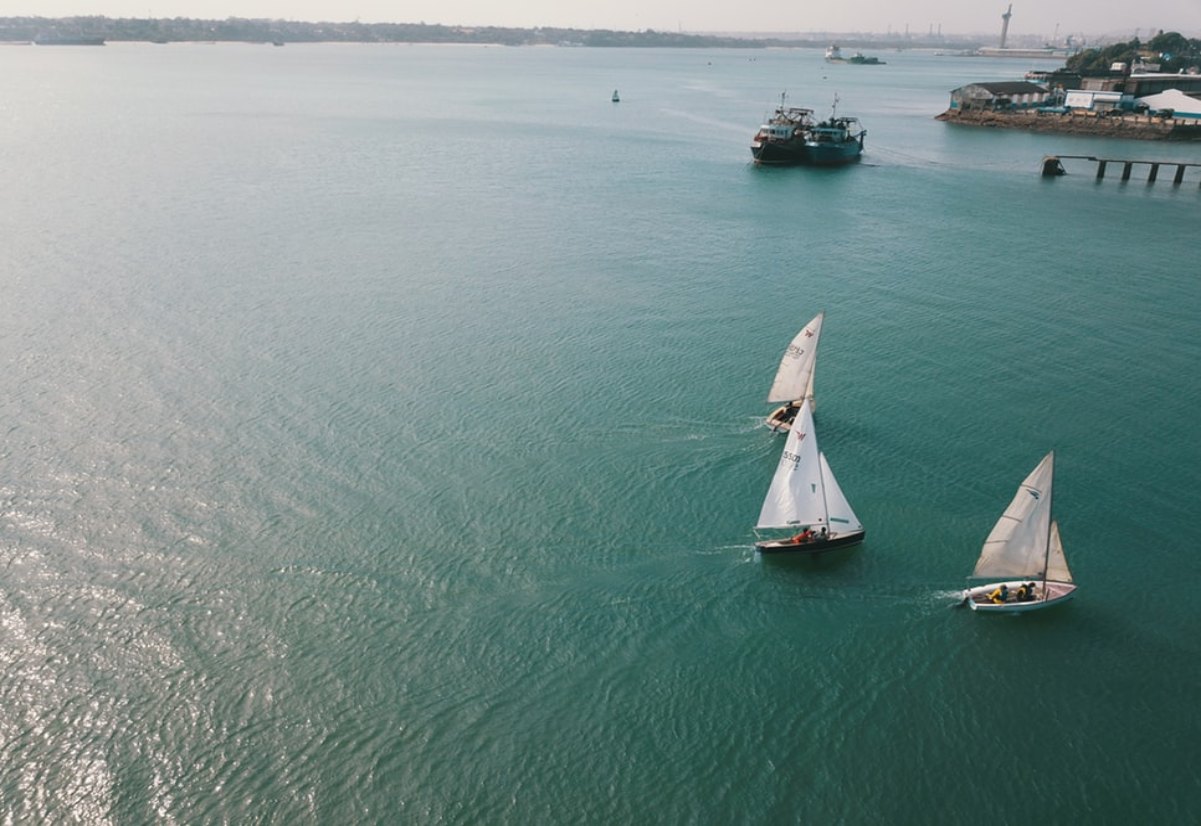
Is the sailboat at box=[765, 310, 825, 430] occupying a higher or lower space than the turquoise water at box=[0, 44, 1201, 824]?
higher

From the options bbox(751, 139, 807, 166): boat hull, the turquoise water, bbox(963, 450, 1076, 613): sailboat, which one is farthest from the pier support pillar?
bbox(963, 450, 1076, 613): sailboat

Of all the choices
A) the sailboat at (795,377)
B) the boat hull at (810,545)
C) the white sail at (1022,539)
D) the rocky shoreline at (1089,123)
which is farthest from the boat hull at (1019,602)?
the rocky shoreline at (1089,123)

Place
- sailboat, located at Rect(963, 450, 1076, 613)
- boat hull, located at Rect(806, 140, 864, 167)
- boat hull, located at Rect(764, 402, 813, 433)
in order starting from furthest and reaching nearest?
boat hull, located at Rect(806, 140, 864, 167), boat hull, located at Rect(764, 402, 813, 433), sailboat, located at Rect(963, 450, 1076, 613)

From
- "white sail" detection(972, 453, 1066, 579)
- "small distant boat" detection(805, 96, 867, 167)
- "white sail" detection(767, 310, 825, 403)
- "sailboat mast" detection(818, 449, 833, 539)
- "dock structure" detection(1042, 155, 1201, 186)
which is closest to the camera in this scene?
"white sail" detection(972, 453, 1066, 579)

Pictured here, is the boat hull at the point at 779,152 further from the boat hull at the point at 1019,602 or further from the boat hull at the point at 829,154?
the boat hull at the point at 1019,602

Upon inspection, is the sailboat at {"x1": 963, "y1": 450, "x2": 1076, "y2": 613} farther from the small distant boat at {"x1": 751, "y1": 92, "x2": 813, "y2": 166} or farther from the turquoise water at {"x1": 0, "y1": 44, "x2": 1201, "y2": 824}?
the small distant boat at {"x1": 751, "y1": 92, "x2": 813, "y2": 166}

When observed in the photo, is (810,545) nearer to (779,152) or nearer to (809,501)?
(809,501)

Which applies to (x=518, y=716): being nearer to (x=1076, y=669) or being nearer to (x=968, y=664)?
(x=968, y=664)
